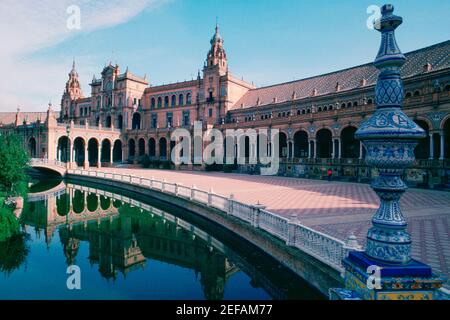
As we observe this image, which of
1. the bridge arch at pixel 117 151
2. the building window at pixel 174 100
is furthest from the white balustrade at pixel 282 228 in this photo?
the bridge arch at pixel 117 151

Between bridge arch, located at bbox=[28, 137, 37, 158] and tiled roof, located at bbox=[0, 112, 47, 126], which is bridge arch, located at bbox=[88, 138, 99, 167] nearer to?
bridge arch, located at bbox=[28, 137, 37, 158]

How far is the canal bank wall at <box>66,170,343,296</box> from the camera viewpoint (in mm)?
7238

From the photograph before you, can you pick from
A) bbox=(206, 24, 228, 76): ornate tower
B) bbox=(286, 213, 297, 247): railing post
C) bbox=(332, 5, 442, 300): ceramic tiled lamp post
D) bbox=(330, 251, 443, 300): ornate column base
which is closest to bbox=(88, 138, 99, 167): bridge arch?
bbox=(206, 24, 228, 76): ornate tower

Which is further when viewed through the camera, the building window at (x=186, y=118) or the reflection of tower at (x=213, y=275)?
the building window at (x=186, y=118)

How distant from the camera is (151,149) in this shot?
2239 inches

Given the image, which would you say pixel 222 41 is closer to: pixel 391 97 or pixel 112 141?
pixel 112 141

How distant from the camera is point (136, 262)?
11812 mm

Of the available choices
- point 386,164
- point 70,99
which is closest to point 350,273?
point 386,164

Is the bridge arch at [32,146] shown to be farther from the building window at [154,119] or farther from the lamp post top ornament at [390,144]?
the lamp post top ornament at [390,144]

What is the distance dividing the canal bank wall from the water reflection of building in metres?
1.17

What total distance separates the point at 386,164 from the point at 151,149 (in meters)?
56.2

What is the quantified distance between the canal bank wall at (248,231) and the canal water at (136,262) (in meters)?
0.36

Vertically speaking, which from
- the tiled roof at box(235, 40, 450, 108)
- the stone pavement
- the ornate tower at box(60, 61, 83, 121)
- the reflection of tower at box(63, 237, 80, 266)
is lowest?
the reflection of tower at box(63, 237, 80, 266)

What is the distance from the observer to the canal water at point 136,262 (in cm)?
890
